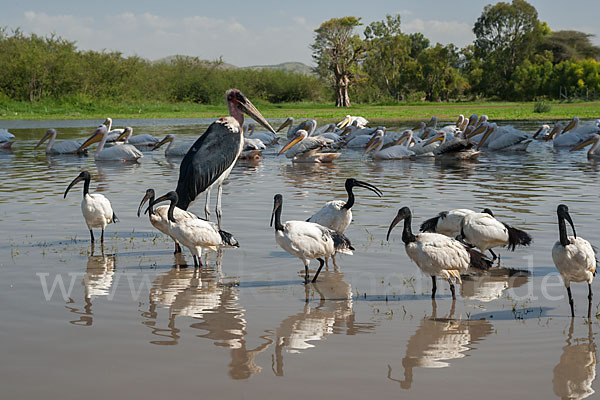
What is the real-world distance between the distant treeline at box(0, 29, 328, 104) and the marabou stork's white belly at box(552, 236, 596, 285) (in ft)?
157

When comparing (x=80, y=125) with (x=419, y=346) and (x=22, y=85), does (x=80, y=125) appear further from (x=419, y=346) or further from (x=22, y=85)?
(x=419, y=346)

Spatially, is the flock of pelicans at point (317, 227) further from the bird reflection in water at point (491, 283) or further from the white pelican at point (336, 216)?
the bird reflection in water at point (491, 283)

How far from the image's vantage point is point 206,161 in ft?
28.7

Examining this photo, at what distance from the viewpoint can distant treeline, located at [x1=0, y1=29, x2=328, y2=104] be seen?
49375 millimetres

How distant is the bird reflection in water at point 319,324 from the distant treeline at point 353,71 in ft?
152

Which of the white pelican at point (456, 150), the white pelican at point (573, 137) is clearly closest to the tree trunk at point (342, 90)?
the white pelican at point (573, 137)

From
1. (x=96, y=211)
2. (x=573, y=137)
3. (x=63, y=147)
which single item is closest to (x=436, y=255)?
(x=96, y=211)

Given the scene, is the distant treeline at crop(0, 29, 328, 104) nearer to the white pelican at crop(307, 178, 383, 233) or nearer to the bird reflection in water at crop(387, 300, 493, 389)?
the white pelican at crop(307, 178, 383, 233)

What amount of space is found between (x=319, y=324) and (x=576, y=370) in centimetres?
189

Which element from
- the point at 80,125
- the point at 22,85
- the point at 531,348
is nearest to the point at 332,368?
the point at 531,348

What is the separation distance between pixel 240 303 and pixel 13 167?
43.5 feet

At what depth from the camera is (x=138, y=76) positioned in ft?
185

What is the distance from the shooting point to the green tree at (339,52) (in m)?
60.6

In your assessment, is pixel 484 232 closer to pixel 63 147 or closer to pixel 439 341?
pixel 439 341
